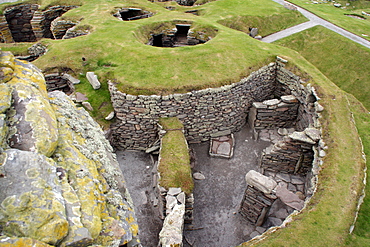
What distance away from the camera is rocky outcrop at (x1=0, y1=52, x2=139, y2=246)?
10.4 ft

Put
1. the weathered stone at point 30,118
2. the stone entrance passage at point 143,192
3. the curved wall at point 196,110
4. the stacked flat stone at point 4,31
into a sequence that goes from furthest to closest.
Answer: the stacked flat stone at point 4,31, the curved wall at point 196,110, the stone entrance passage at point 143,192, the weathered stone at point 30,118

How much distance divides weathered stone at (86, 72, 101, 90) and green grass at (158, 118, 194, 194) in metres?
4.18

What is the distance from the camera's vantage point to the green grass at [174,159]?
971 cm

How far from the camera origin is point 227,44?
16.5m

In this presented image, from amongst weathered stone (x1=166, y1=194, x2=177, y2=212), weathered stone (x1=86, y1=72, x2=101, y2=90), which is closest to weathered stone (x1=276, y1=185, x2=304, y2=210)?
weathered stone (x1=166, y1=194, x2=177, y2=212)

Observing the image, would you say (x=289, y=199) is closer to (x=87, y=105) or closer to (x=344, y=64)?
(x=87, y=105)

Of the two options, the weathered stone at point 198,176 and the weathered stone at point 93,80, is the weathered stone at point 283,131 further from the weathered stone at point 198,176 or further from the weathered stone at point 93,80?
the weathered stone at point 93,80

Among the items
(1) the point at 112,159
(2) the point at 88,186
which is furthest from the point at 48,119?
(1) the point at 112,159

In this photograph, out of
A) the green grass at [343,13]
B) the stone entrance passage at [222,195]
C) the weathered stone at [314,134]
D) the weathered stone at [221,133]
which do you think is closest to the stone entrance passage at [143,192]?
the stone entrance passage at [222,195]

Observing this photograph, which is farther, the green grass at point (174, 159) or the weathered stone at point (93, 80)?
the weathered stone at point (93, 80)

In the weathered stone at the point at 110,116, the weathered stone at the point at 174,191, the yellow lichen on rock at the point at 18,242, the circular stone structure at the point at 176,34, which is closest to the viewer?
the yellow lichen on rock at the point at 18,242

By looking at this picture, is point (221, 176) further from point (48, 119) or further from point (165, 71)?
point (48, 119)

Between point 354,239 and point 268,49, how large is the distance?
12591 millimetres

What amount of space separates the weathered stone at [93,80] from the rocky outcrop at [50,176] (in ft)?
26.8
